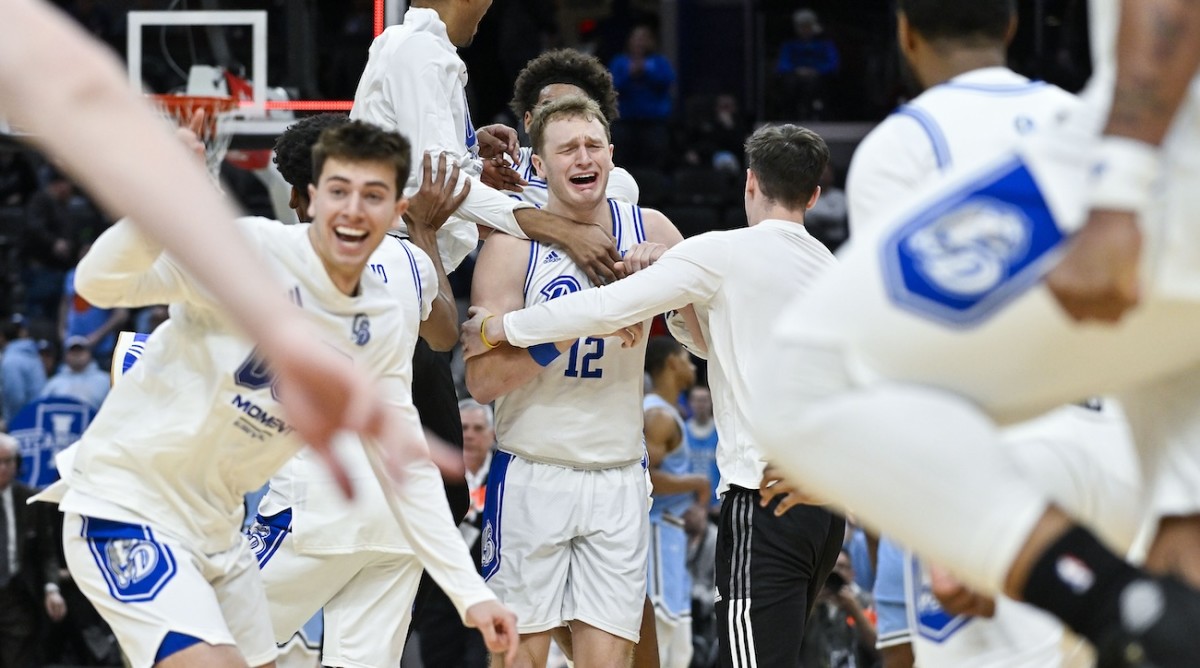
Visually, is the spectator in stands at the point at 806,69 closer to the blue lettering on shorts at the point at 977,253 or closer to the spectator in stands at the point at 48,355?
the spectator in stands at the point at 48,355

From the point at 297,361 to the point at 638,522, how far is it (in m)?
4.72

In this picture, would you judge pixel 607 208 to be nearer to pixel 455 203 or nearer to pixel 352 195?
pixel 455 203

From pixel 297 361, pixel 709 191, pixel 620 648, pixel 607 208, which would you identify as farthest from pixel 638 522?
pixel 709 191

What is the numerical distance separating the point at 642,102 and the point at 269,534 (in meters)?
11.6

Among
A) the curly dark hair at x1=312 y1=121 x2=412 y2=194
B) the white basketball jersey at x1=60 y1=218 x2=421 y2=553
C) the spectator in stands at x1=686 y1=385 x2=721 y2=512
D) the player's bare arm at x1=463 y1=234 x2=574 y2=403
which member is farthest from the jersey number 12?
the spectator in stands at x1=686 y1=385 x2=721 y2=512

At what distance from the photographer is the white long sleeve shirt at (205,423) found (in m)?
4.05

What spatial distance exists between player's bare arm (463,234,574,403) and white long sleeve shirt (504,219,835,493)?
0.17m

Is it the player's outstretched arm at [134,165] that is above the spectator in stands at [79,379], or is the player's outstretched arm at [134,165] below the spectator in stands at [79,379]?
above

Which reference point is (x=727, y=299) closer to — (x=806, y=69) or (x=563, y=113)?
(x=563, y=113)

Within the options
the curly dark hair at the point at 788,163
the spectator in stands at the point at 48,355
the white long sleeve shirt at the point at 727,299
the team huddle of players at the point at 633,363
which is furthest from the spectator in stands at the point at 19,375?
the curly dark hair at the point at 788,163

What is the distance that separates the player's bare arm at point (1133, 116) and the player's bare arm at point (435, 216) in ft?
12.2

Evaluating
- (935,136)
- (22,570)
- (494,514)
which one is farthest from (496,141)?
(22,570)

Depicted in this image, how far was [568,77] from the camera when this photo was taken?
6.78 m

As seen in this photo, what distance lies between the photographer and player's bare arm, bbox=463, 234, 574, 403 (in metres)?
5.79
